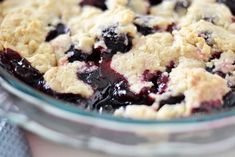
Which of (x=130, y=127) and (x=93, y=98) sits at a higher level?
(x=130, y=127)

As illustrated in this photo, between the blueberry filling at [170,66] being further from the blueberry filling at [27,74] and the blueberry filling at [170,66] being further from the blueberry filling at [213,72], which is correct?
the blueberry filling at [27,74]

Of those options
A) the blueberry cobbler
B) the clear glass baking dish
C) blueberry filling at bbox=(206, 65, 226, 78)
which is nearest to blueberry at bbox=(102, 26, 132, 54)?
the blueberry cobbler

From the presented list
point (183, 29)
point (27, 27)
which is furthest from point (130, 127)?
point (27, 27)

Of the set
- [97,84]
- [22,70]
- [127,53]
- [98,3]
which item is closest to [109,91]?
[97,84]

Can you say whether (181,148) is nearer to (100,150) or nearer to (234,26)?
(100,150)

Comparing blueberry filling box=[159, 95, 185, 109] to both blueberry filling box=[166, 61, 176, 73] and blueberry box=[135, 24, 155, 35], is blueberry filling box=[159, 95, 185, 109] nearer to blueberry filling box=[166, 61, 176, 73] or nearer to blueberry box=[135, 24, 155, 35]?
blueberry filling box=[166, 61, 176, 73]
